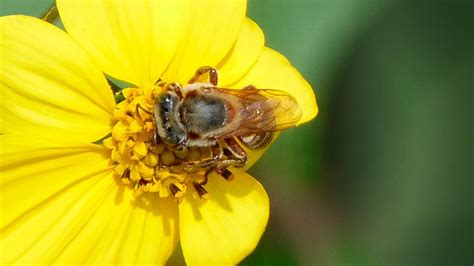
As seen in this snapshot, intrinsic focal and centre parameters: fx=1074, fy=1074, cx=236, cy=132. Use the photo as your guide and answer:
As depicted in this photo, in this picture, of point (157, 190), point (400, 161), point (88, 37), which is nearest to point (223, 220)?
point (157, 190)

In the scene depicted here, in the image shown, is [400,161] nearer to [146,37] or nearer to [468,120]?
[468,120]

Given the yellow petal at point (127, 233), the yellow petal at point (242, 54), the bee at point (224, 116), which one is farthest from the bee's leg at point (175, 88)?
the yellow petal at point (127, 233)

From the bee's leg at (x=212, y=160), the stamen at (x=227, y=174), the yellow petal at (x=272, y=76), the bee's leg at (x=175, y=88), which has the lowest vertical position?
the stamen at (x=227, y=174)

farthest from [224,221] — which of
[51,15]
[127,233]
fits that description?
[51,15]

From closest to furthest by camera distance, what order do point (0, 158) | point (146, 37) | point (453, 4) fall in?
point (0, 158), point (146, 37), point (453, 4)

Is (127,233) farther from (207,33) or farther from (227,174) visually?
(207,33)

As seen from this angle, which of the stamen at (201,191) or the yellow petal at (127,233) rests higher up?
the stamen at (201,191)

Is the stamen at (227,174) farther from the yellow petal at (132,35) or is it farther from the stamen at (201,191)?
the yellow petal at (132,35)

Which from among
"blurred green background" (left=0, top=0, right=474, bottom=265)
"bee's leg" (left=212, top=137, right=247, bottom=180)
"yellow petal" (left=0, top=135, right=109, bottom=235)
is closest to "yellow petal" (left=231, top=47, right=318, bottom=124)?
"bee's leg" (left=212, top=137, right=247, bottom=180)
